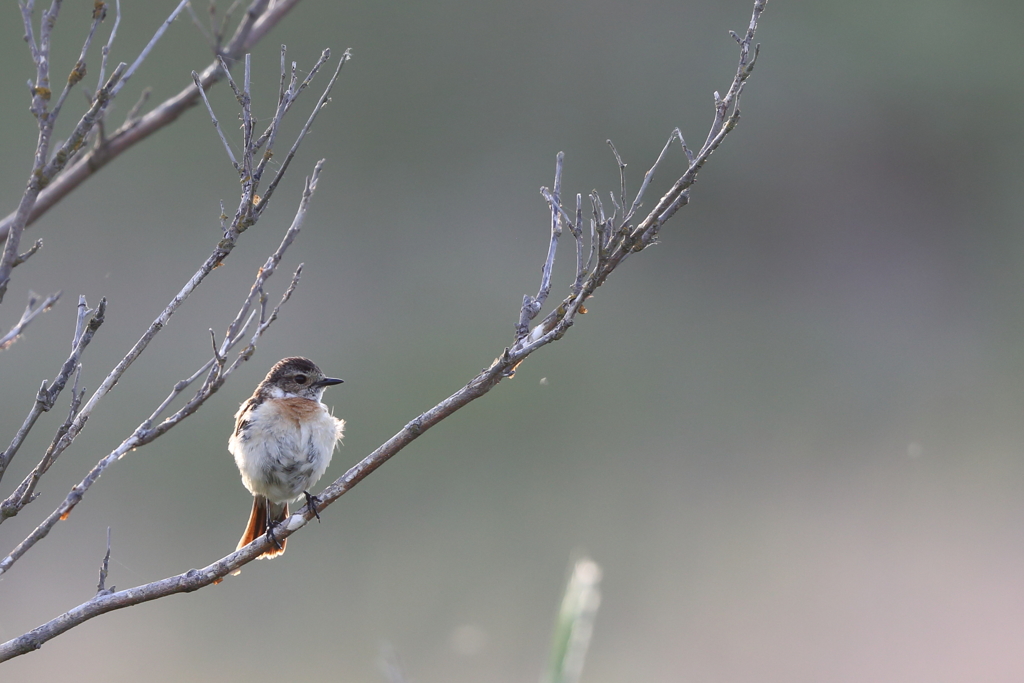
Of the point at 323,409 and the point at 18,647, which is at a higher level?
the point at 323,409

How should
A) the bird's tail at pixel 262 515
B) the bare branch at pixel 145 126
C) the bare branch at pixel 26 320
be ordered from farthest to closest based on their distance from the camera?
1. the bird's tail at pixel 262 515
2. the bare branch at pixel 26 320
3. the bare branch at pixel 145 126

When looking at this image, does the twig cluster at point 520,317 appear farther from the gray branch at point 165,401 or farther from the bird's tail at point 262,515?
the bird's tail at point 262,515

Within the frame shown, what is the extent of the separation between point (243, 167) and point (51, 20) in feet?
1.85

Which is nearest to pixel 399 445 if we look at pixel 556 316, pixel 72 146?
pixel 556 316

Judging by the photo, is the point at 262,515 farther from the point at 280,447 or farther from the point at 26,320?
the point at 26,320

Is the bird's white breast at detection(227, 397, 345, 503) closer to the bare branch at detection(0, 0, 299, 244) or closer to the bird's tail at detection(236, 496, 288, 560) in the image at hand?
the bird's tail at detection(236, 496, 288, 560)

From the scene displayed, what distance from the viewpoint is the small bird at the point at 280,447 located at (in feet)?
12.3

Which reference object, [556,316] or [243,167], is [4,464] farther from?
[556,316]

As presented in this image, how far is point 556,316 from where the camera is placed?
2.39m

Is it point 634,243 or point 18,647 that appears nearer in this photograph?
point 18,647

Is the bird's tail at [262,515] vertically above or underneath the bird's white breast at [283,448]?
underneath

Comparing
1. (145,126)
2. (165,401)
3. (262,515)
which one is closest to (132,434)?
(165,401)

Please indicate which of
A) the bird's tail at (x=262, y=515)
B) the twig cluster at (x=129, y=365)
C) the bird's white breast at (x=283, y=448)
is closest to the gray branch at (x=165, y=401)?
the twig cluster at (x=129, y=365)

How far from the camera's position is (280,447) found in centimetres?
374
